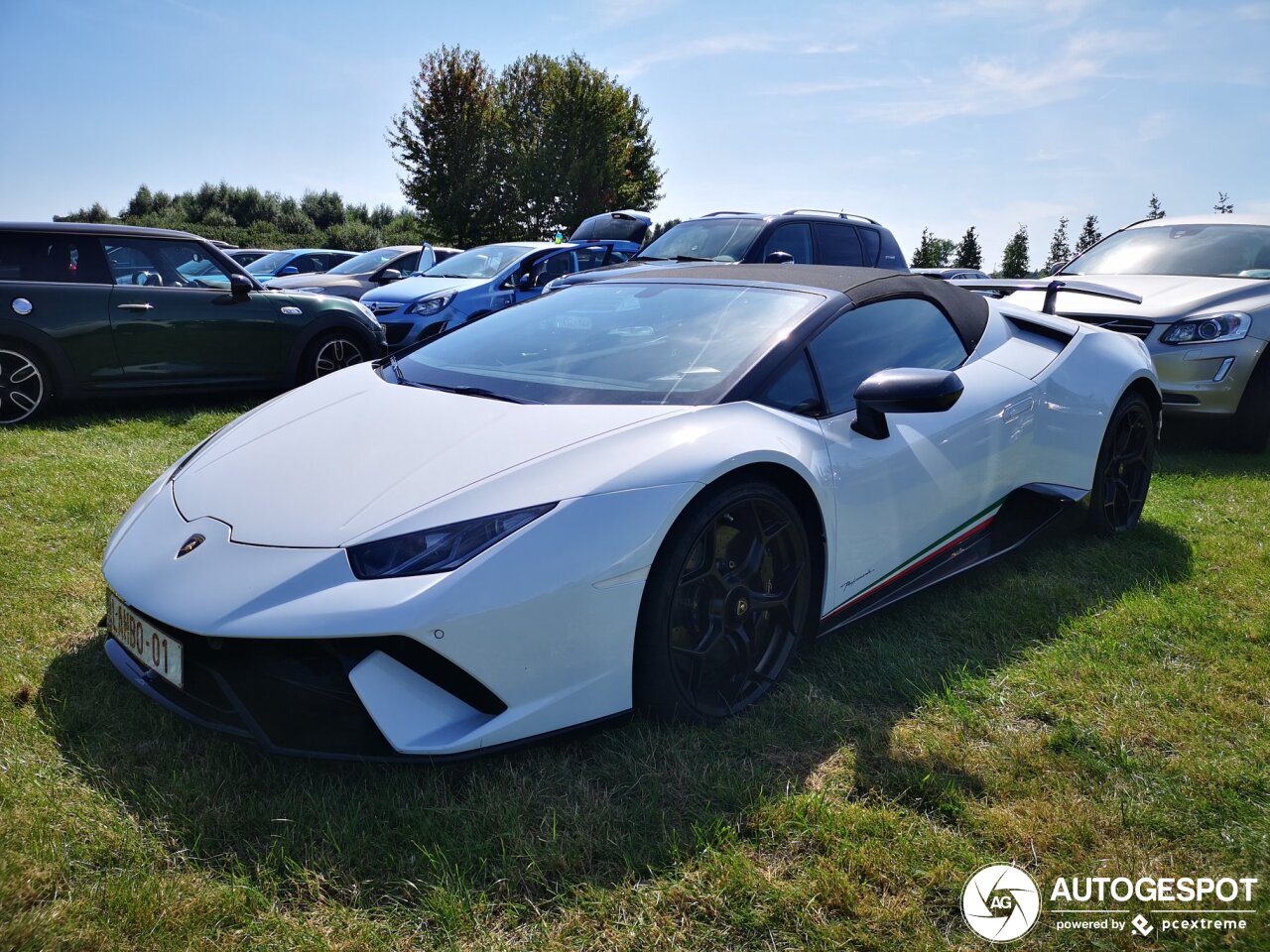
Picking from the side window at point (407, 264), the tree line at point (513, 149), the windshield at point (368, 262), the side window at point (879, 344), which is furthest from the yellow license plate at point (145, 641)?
the tree line at point (513, 149)

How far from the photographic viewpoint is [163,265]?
259 inches

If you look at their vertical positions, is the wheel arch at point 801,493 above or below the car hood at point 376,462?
below

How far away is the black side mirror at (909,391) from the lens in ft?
8.79

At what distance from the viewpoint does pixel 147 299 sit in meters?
6.37

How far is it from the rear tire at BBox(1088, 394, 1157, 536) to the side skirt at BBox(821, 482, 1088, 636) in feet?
0.86

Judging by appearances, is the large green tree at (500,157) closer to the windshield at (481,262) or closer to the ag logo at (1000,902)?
the windshield at (481,262)

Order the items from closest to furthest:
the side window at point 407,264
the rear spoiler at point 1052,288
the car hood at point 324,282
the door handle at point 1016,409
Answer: the door handle at point 1016,409
the rear spoiler at point 1052,288
the car hood at point 324,282
the side window at point 407,264

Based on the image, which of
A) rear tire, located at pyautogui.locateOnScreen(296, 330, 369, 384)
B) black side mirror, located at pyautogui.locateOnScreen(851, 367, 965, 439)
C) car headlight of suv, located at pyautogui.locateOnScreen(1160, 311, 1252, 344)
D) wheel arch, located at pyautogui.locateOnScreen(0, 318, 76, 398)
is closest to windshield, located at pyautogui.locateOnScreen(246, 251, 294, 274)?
rear tire, located at pyautogui.locateOnScreen(296, 330, 369, 384)

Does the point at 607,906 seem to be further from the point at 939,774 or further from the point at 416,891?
the point at 939,774

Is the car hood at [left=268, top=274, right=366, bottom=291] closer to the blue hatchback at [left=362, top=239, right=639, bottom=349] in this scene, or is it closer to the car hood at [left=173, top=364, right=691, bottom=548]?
the blue hatchback at [left=362, top=239, right=639, bottom=349]

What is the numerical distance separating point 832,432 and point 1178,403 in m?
4.37

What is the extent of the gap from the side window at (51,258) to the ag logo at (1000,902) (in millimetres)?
6463

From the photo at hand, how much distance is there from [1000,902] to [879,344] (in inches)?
70.6

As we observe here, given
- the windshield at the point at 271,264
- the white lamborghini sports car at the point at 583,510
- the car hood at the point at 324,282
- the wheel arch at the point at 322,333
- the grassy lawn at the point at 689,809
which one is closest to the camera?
the grassy lawn at the point at 689,809
